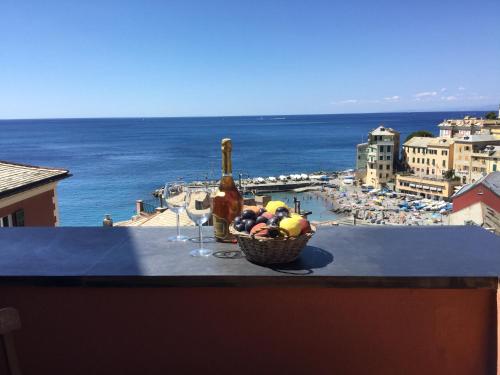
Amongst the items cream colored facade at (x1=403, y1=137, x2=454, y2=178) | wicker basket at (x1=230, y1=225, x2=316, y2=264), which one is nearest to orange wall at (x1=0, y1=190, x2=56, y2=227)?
wicker basket at (x1=230, y1=225, x2=316, y2=264)

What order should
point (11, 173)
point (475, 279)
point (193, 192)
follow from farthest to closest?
point (11, 173) → point (193, 192) → point (475, 279)

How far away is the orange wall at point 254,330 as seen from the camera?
4.57 ft

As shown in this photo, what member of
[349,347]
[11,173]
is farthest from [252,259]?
[11,173]

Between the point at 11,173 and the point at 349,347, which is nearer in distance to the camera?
the point at 349,347

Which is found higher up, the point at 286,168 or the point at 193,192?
the point at 193,192

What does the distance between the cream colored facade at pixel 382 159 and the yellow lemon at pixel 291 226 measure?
50.9m

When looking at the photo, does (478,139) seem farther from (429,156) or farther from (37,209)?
(37,209)

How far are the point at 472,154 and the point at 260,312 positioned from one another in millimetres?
48280

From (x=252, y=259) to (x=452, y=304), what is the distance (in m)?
0.63

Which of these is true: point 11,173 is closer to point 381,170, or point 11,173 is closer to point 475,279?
point 475,279

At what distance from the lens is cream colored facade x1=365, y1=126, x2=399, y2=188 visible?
166ft

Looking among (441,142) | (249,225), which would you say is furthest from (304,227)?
(441,142)

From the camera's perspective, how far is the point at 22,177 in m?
8.74

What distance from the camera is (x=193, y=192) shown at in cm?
167
